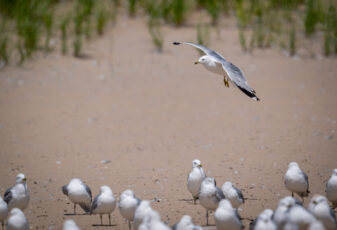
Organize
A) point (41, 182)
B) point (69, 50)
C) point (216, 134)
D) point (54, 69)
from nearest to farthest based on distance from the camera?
point (41, 182) < point (216, 134) < point (54, 69) < point (69, 50)

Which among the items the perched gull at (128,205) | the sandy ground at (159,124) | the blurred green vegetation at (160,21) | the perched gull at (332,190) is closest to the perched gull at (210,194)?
the sandy ground at (159,124)

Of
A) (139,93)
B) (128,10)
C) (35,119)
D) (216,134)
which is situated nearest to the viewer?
(216,134)

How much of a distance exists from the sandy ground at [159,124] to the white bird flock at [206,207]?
10.7 inches

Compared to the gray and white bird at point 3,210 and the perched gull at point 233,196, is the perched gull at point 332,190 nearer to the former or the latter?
the perched gull at point 233,196

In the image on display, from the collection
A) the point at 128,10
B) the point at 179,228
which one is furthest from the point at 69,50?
the point at 179,228

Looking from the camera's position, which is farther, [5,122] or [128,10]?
[128,10]

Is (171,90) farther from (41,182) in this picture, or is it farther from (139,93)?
(41,182)

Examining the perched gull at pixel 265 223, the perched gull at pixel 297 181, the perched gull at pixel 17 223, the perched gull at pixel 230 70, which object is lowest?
the perched gull at pixel 17 223

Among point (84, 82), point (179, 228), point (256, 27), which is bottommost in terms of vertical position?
point (179, 228)

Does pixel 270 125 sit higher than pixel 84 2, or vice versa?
pixel 84 2

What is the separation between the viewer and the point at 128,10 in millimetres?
12734

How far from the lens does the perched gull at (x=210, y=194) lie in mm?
4883

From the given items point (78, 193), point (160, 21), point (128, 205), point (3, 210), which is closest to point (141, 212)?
point (128, 205)

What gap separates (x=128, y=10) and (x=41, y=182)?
7.17m
